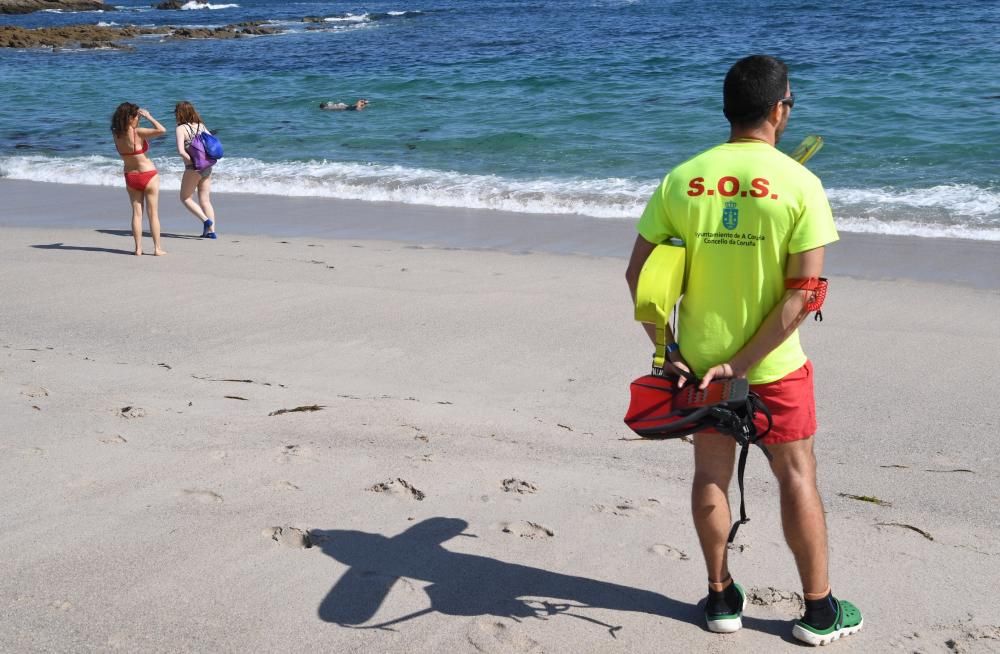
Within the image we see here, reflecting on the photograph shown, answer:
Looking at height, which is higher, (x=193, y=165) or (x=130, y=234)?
(x=193, y=165)

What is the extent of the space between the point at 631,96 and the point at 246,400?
1501 centimetres

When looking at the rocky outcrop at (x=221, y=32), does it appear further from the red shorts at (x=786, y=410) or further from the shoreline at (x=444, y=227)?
the red shorts at (x=786, y=410)

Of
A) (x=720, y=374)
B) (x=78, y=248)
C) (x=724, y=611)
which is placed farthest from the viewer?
(x=78, y=248)

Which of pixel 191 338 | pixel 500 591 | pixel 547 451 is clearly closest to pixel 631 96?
pixel 191 338

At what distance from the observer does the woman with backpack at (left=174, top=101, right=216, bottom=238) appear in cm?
963

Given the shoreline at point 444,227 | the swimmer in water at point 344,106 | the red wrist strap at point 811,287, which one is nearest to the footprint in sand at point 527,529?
the red wrist strap at point 811,287

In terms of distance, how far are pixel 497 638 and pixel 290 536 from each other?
97 centimetres

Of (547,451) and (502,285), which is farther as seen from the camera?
(502,285)

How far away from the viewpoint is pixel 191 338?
240 inches

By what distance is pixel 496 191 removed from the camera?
12.1 meters

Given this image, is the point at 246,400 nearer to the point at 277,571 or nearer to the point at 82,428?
the point at 82,428

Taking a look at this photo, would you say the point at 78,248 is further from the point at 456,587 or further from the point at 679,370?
the point at 679,370

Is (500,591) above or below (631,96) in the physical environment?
below

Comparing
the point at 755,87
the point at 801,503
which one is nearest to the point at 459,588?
the point at 801,503
